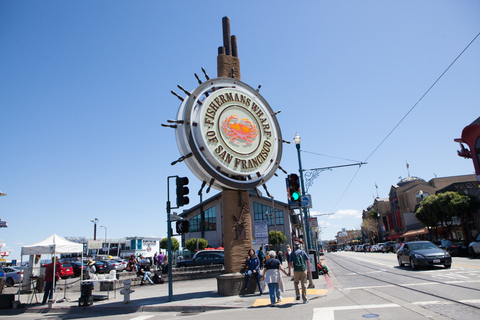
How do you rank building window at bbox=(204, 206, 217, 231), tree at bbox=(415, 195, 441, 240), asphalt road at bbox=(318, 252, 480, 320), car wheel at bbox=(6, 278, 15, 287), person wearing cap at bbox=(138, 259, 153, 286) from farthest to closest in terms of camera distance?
building window at bbox=(204, 206, 217, 231)
tree at bbox=(415, 195, 441, 240)
car wheel at bbox=(6, 278, 15, 287)
person wearing cap at bbox=(138, 259, 153, 286)
asphalt road at bbox=(318, 252, 480, 320)

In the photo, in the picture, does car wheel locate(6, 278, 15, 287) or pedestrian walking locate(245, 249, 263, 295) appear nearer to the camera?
pedestrian walking locate(245, 249, 263, 295)

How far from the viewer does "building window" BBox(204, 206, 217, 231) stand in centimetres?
5244

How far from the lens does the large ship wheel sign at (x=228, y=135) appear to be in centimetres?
1191

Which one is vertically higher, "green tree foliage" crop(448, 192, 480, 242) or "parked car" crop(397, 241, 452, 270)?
"green tree foliage" crop(448, 192, 480, 242)

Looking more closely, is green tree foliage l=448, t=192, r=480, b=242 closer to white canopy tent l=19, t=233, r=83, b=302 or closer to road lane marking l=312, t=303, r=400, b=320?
road lane marking l=312, t=303, r=400, b=320

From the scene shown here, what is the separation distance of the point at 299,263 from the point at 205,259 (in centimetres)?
1769

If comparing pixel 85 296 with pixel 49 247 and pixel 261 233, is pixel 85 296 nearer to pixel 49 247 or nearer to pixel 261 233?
pixel 49 247

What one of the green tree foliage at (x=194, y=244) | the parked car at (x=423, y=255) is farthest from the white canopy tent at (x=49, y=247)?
the green tree foliage at (x=194, y=244)

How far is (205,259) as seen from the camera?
84.7 ft

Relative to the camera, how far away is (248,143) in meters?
13.4

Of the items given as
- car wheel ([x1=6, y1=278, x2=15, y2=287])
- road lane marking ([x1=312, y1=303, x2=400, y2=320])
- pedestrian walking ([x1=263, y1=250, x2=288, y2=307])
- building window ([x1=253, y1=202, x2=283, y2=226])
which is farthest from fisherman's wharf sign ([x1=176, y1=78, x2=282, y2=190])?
building window ([x1=253, y1=202, x2=283, y2=226])

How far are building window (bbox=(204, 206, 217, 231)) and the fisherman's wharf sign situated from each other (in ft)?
130

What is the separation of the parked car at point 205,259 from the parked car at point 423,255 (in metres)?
13.4

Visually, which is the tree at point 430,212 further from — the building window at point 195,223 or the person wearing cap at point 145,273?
the person wearing cap at point 145,273
